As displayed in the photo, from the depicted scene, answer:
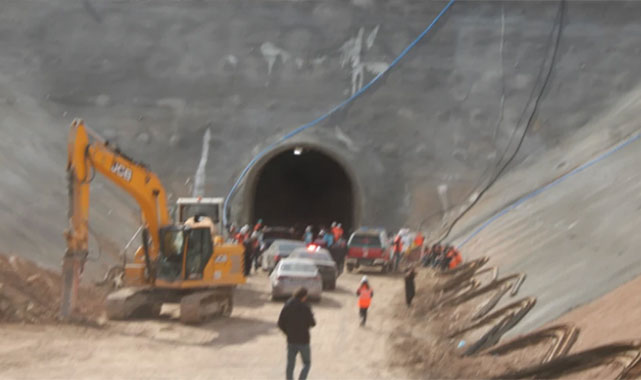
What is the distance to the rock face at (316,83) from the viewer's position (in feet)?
111

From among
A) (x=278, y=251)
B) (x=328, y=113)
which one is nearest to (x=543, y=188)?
(x=328, y=113)

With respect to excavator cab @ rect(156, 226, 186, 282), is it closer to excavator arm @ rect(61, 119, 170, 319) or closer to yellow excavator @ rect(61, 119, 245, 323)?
yellow excavator @ rect(61, 119, 245, 323)

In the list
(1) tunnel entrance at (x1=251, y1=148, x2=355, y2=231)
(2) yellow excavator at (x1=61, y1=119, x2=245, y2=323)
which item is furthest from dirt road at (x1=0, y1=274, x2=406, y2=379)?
(1) tunnel entrance at (x1=251, y1=148, x2=355, y2=231)

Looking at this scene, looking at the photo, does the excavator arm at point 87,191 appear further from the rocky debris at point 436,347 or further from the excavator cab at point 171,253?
the rocky debris at point 436,347

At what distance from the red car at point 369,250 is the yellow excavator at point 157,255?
1156cm

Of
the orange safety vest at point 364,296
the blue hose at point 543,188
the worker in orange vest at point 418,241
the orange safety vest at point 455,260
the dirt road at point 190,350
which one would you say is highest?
the blue hose at point 543,188

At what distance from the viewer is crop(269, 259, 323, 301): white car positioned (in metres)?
21.1

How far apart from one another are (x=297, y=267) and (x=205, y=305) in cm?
478

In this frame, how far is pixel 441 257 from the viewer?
2759cm

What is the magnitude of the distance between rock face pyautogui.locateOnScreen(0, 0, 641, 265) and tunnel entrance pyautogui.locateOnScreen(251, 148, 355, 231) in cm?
1472

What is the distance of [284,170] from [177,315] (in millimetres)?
36353

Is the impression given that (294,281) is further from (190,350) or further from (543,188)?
(543,188)

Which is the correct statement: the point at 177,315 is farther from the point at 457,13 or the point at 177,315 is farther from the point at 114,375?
the point at 457,13

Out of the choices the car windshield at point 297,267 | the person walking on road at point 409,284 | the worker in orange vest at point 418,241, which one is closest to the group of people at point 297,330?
the person walking on road at point 409,284
